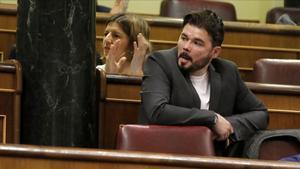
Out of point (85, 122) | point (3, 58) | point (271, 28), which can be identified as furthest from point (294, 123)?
point (3, 58)

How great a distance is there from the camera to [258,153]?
182 centimetres

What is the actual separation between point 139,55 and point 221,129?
0.52m

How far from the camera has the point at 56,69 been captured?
182 cm

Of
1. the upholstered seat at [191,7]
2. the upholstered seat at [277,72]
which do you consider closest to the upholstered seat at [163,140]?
the upholstered seat at [277,72]

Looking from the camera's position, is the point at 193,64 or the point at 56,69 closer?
the point at 56,69

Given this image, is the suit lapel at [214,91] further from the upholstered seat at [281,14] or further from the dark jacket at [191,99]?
the upholstered seat at [281,14]

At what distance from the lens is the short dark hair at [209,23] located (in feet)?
6.45

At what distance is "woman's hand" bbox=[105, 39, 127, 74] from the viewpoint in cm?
228

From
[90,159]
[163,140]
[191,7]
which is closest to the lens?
[90,159]

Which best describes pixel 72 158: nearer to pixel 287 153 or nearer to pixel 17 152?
pixel 17 152

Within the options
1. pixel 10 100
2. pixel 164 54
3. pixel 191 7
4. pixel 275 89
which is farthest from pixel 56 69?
pixel 191 7

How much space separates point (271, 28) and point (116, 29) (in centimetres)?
76

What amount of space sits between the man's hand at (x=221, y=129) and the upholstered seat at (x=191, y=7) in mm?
1348

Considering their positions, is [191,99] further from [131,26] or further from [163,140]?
[131,26]
